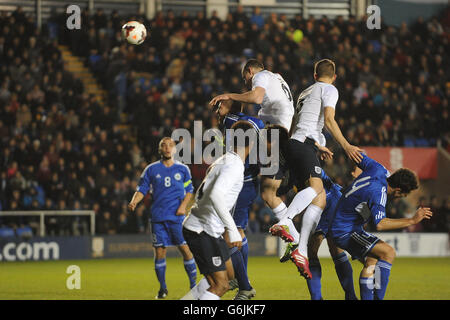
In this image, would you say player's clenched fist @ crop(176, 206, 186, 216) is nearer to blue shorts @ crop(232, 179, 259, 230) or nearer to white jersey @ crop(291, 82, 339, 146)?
blue shorts @ crop(232, 179, 259, 230)

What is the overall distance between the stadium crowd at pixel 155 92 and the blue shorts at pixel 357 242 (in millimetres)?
10253

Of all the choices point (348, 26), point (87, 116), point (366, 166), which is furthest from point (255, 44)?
point (366, 166)

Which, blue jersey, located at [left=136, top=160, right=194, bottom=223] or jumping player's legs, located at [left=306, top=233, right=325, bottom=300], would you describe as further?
blue jersey, located at [left=136, top=160, right=194, bottom=223]

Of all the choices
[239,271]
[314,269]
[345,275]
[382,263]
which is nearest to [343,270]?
[345,275]

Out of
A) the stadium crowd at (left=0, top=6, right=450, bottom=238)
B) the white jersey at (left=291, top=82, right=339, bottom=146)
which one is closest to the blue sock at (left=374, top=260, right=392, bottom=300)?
the white jersey at (left=291, top=82, right=339, bottom=146)

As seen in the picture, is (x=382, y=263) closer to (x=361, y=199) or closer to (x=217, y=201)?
(x=361, y=199)

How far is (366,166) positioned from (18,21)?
14.7 m

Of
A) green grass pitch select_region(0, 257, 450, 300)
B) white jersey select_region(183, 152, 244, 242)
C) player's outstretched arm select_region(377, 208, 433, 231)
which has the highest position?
white jersey select_region(183, 152, 244, 242)

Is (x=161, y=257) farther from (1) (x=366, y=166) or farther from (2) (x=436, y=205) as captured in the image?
(2) (x=436, y=205)

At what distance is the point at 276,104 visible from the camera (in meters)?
9.55

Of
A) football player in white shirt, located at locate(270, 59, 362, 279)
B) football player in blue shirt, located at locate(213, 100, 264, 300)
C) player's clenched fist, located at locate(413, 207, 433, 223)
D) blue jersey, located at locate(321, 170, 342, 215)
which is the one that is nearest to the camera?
player's clenched fist, located at locate(413, 207, 433, 223)

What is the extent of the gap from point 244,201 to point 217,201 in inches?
96.4

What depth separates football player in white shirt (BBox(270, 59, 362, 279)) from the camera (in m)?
8.52

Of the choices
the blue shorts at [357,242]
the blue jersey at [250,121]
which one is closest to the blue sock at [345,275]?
the blue shorts at [357,242]
